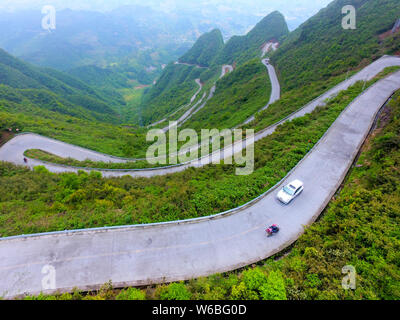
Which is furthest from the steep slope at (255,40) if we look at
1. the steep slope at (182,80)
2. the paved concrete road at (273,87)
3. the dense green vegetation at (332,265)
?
the dense green vegetation at (332,265)

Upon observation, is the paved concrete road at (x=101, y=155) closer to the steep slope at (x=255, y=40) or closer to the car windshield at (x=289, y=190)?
the car windshield at (x=289, y=190)

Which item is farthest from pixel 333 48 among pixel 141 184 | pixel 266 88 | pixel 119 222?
pixel 119 222

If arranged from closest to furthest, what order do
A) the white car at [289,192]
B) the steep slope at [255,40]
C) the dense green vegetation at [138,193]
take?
the dense green vegetation at [138,193], the white car at [289,192], the steep slope at [255,40]

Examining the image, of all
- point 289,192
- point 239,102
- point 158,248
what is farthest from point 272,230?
point 239,102

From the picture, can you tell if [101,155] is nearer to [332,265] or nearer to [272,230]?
[272,230]

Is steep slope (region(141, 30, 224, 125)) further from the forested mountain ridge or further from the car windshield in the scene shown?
the car windshield
